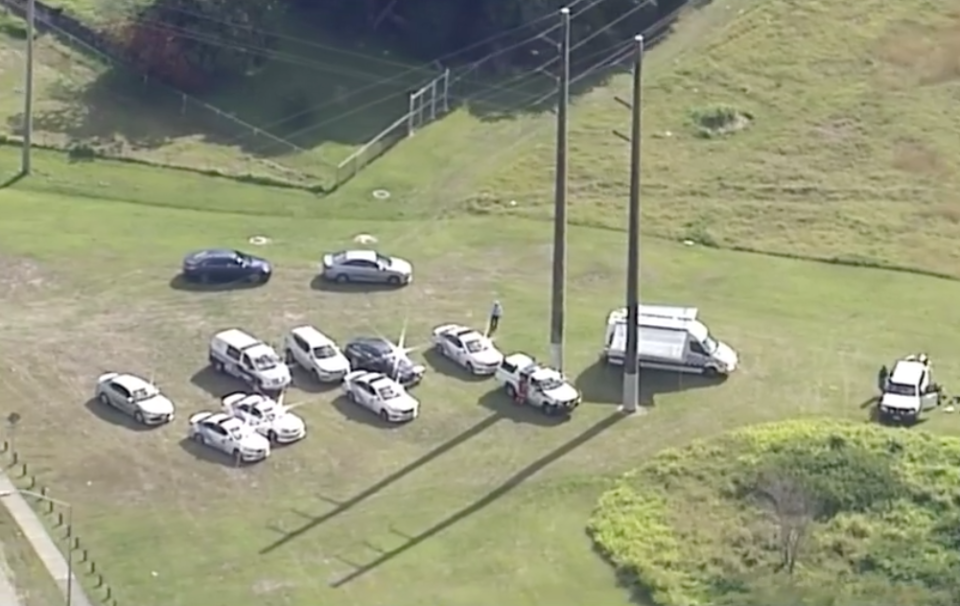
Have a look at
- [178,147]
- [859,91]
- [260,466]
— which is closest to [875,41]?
[859,91]

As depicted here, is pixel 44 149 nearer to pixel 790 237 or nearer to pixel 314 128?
pixel 314 128

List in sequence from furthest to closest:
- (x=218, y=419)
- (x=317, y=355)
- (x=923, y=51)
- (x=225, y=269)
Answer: (x=923, y=51)
(x=225, y=269)
(x=317, y=355)
(x=218, y=419)

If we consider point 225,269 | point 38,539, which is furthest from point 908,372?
point 38,539

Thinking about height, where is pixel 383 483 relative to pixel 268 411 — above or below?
below

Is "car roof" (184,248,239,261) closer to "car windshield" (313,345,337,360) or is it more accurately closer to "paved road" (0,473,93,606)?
"car windshield" (313,345,337,360)

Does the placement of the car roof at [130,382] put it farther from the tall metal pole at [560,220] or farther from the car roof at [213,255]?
the tall metal pole at [560,220]

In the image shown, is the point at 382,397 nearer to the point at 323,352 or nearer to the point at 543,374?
the point at 323,352

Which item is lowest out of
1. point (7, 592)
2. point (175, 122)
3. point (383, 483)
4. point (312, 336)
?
point (7, 592)
